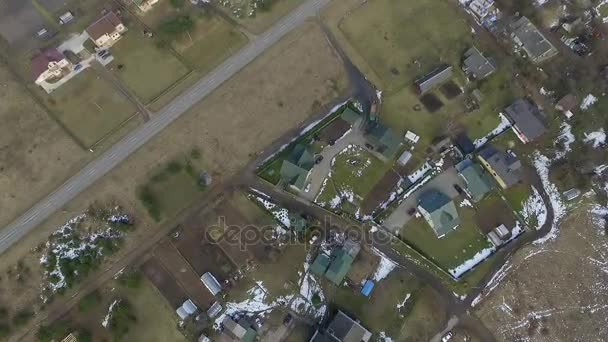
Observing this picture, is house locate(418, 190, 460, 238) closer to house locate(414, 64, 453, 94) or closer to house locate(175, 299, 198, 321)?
house locate(414, 64, 453, 94)

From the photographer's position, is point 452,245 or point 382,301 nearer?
point 382,301

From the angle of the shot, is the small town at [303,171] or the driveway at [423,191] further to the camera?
the driveway at [423,191]

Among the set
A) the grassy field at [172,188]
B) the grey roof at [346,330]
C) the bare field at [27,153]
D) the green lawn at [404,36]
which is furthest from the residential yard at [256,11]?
the grey roof at [346,330]

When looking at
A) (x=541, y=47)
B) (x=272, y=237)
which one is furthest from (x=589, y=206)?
(x=272, y=237)

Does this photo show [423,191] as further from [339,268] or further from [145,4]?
[145,4]

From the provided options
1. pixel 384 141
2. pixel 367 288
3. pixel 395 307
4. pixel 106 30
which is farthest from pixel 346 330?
pixel 106 30

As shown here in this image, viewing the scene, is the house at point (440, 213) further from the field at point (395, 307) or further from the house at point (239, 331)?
the house at point (239, 331)

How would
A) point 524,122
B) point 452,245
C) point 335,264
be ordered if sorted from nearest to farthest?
point 335,264 → point 452,245 → point 524,122
